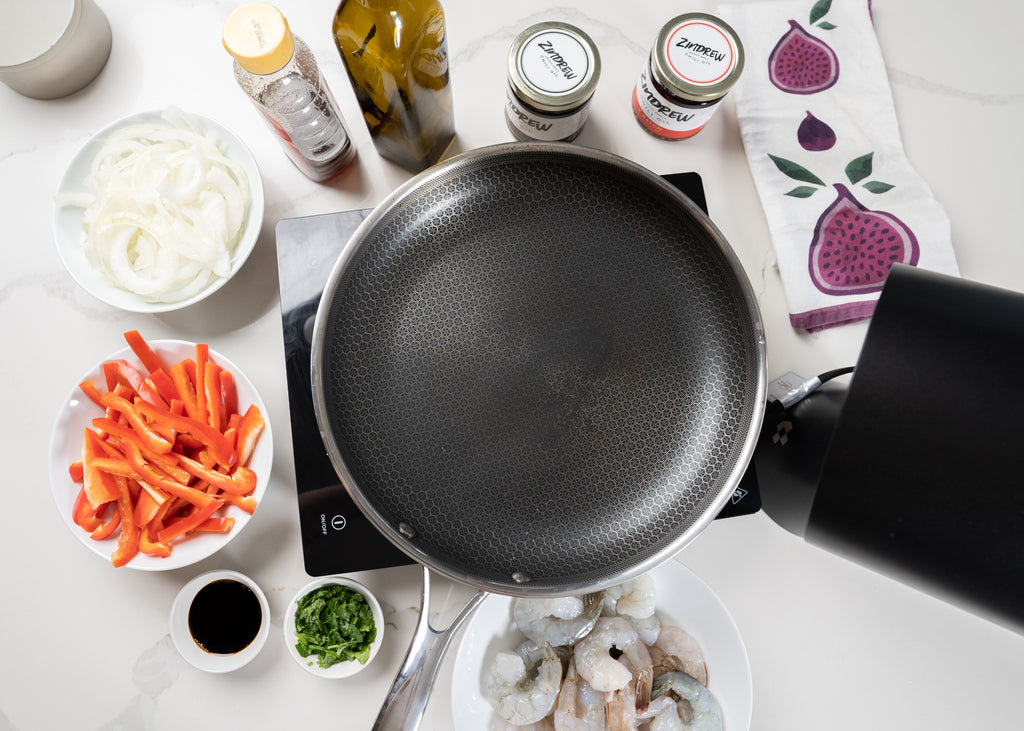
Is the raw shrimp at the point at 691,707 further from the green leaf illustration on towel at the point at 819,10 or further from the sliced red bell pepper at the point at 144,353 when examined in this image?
the green leaf illustration on towel at the point at 819,10

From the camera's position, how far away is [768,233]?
0.96 metres

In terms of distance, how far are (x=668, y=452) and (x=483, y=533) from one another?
185mm

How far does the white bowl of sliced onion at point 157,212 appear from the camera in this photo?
0.86 meters

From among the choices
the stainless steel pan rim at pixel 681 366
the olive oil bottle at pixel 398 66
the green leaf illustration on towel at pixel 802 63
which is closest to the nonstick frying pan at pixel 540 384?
the stainless steel pan rim at pixel 681 366

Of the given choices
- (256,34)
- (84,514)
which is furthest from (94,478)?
(256,34)

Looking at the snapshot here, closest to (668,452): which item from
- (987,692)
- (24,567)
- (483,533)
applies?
(483,533)

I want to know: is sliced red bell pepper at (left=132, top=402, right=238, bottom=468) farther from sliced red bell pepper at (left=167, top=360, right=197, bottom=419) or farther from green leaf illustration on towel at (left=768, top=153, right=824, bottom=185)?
green leaf illustration on towel at (left=768, top=153, right=824, bottom=185)

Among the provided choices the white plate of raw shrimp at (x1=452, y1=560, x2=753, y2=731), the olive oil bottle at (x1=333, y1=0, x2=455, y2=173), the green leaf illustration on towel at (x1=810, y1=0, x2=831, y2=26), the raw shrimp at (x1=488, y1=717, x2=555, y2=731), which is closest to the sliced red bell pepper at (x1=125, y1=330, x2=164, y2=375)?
the olive oil bottle at (x1=333, y1=0, x2=455, y2=173)

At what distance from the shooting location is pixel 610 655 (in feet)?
2.92

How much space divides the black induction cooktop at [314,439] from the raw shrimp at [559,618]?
186 millimetres

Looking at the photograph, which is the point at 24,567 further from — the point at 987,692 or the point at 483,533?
the point at 987,692

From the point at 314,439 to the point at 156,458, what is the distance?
0.70ft

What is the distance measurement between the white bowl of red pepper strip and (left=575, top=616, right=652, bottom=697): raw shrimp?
48cm

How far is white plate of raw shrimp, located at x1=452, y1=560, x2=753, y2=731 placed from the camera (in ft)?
2.85
